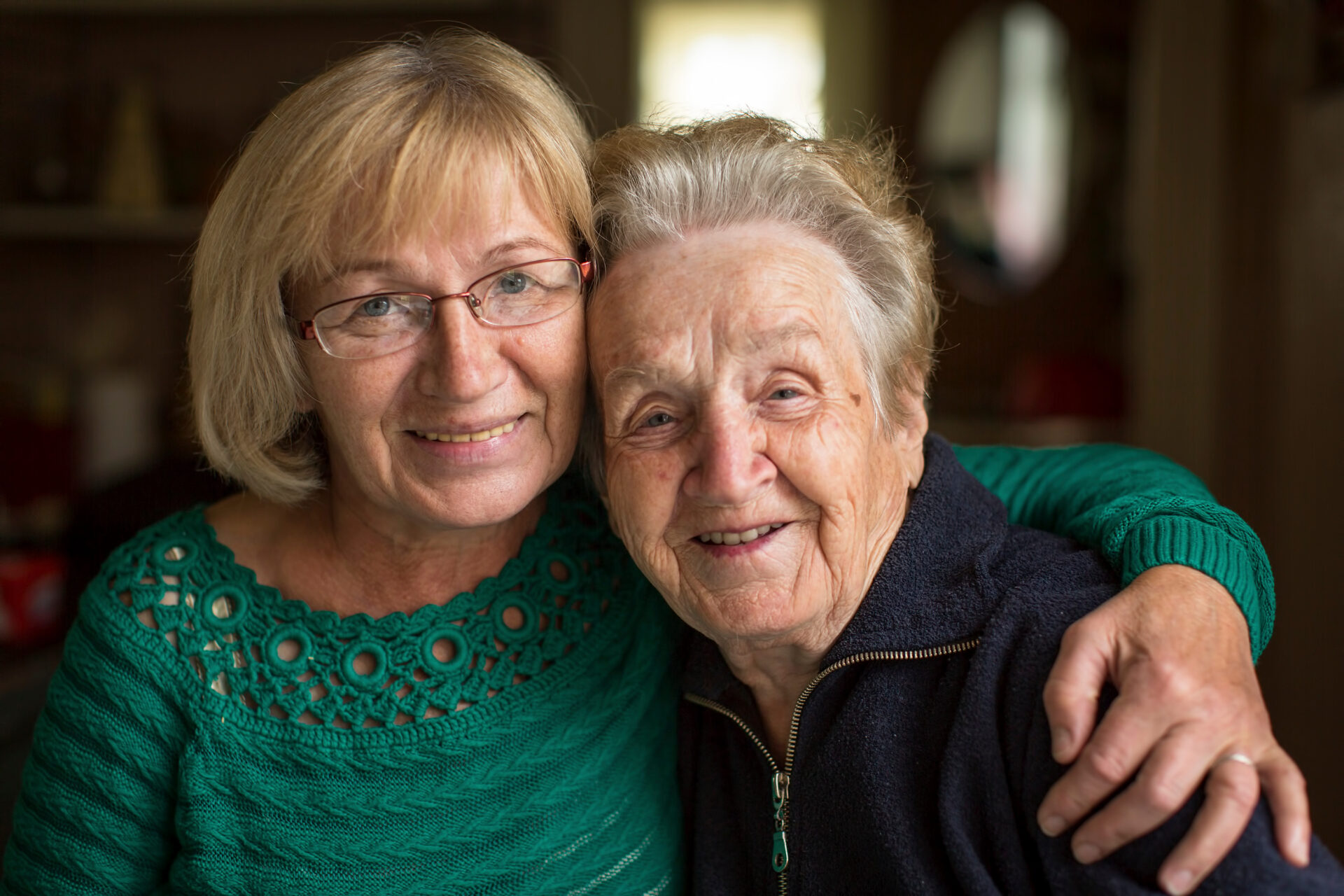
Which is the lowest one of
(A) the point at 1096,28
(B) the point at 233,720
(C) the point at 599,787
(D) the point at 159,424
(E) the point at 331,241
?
(D) the point at 159,424

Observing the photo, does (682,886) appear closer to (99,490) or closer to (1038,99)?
(99,490)

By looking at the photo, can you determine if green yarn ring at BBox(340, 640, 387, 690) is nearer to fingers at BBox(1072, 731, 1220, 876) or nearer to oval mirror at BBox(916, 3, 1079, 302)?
fingers at BBox(1072, 731, 1220, 876)

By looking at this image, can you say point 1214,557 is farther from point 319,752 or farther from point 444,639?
point 319,752

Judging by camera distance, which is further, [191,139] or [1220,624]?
[191,139]

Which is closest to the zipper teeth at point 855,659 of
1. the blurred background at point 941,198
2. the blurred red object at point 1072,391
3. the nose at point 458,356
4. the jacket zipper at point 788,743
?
the jacket zipper at point 788,743

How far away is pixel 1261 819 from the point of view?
36.1 inches

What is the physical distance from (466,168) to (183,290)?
314cm

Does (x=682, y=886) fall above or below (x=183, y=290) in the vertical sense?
below

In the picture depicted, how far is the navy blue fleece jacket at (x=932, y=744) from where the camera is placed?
107cm

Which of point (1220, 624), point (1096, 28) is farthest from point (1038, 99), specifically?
point (1220, 624)

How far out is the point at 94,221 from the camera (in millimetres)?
3832

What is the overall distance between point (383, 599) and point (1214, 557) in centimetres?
92

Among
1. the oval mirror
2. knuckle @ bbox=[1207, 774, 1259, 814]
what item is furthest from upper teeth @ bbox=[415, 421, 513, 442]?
the oval mirror

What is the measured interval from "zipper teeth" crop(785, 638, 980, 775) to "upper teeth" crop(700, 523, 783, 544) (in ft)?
0.53
